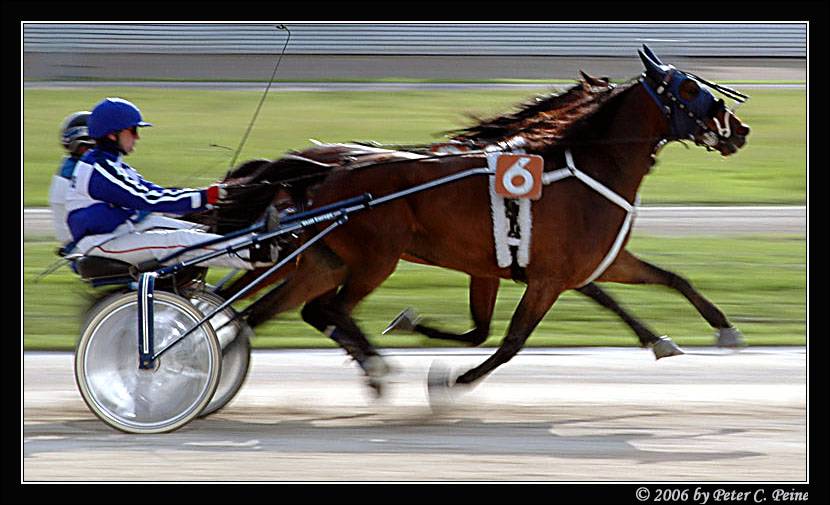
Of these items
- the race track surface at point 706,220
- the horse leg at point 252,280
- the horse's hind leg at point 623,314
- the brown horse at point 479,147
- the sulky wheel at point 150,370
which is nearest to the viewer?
the sulky wheel at point 150,370

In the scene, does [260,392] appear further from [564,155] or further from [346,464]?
[564,155]

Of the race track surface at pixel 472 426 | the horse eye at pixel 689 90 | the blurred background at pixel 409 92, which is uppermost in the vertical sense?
the blurred background at pixel 409 92

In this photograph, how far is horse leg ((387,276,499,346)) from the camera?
5.88 meters

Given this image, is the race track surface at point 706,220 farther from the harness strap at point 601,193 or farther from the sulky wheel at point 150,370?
the sulky wheel at point 150,370

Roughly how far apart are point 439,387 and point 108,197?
168 cm

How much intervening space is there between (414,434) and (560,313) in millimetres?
2813

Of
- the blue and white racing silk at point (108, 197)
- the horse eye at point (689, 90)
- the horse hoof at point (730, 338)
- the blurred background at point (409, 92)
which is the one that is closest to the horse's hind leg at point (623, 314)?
the horse hoof at point (730, 338)

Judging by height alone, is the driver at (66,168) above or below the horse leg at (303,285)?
above

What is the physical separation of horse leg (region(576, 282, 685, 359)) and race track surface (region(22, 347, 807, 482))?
204mm

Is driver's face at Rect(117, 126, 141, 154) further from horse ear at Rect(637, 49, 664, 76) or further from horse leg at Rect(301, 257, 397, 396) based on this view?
horse ear at Rect(637, 49, 664, 76)

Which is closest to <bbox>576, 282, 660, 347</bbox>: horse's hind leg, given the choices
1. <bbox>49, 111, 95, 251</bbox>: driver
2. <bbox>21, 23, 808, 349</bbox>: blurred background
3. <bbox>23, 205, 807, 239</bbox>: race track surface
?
<bbox>49, 111, 95, 251</bbox>: driver

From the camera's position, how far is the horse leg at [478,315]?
5.88 meters

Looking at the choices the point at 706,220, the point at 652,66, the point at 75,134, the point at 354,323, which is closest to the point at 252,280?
the point at 354,323

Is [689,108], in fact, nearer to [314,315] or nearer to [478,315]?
[478,315]
